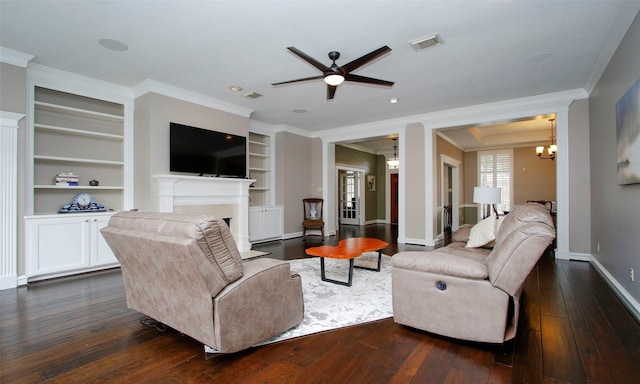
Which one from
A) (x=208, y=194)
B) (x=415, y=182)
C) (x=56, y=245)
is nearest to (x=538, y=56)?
(x=415, y=182)

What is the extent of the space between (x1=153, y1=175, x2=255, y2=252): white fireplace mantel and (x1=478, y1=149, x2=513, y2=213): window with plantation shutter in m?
7.51

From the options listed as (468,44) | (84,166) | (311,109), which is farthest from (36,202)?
(468,44)

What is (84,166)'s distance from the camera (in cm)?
454

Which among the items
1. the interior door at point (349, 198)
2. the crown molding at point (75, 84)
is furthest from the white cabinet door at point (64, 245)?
the interior door at point (349, 198)

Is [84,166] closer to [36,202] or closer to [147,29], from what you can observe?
[36,202]

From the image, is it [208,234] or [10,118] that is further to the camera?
[10,118]

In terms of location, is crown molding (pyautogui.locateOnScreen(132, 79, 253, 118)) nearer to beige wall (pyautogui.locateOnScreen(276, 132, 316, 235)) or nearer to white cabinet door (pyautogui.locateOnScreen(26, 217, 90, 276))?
beige wall (pyautogui.locateOnScreen(276, 132, 316, 235))

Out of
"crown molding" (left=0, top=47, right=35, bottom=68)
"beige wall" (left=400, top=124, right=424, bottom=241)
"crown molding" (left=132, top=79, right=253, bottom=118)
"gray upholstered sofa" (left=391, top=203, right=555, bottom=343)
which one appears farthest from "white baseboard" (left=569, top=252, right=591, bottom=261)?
"crown molding" (left=0, top=47, right=35, bottom=68)

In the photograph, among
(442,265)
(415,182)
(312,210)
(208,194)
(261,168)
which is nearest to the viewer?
(442,265)

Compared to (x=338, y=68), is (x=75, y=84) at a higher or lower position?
higher

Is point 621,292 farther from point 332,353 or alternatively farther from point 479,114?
point 479,114

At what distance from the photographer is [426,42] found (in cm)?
327

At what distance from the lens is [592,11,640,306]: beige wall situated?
2.76 meters

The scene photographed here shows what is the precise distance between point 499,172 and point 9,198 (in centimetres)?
1083
